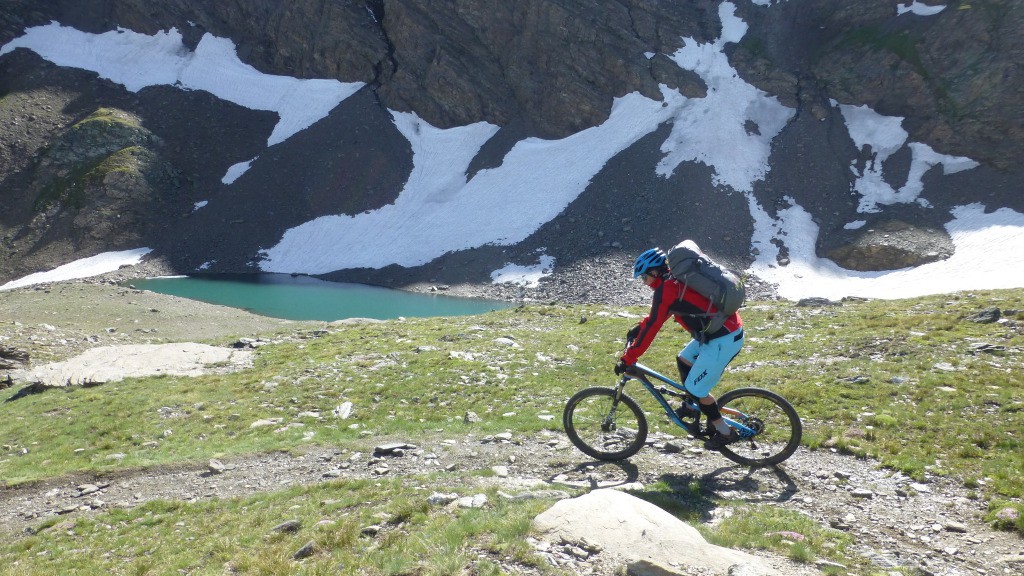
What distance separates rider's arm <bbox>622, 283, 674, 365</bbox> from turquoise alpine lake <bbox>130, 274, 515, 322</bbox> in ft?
127

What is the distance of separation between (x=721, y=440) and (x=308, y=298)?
2174 inches

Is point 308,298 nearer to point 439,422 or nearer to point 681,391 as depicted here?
point 439,422

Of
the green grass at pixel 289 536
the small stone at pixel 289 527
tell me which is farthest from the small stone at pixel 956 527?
the small stone at pixel 289 527

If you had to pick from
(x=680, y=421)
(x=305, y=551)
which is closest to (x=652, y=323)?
(x=680, y=421)

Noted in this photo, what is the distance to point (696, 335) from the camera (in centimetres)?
853

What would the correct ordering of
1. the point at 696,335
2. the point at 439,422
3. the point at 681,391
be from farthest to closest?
the point at 439,422 → the point at 681,391 → the point at 696,335

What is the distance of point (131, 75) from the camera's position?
303ft

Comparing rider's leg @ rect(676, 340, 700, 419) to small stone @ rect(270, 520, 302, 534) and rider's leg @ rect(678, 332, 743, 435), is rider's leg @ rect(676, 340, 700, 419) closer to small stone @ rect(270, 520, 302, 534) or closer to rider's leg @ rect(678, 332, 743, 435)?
rider's leg @ rect(678, 332, 743, 435)

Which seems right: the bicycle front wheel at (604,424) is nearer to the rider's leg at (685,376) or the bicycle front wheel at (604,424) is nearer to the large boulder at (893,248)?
the rider's leg at (685,376)

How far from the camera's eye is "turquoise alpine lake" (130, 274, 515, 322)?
5200 centimetres

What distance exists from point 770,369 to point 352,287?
182 ft

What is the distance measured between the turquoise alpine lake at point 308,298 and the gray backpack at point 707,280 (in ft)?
130

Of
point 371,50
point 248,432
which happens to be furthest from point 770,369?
point 371,50

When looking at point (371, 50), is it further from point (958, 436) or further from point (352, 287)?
point (958, 436)
